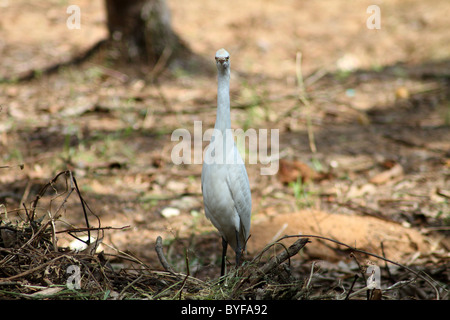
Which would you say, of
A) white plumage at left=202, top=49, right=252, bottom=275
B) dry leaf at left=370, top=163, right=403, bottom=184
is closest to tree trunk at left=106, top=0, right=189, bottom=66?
dry leaf at left=370, top=163, right=403, bottom=184

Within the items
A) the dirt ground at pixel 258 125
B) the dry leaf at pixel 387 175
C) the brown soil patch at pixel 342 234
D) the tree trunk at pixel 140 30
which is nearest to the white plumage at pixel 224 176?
the dirt ground at pixel 258 125

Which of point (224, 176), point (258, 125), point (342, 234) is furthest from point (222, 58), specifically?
point (258, 125)

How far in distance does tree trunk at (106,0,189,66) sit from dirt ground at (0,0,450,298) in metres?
0.29

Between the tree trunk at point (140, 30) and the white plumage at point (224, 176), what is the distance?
389 centimetres

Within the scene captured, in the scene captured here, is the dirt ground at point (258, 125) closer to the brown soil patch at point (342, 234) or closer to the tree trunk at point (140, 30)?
the brown soil patch at point (342, 234)

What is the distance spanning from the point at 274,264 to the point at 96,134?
3.29 meters

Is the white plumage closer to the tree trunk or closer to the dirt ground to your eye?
the dirt ground

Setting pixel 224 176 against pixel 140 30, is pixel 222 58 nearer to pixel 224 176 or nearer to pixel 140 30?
pixel 224 176

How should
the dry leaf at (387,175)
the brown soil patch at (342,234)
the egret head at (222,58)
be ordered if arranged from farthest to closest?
the dry leaf at (387,175) → the brown soil patch at (342,234) → the egret head at (222,58)

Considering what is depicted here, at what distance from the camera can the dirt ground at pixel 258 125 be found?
3646mm

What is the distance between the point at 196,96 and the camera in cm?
600

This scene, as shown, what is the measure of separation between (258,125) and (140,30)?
2.20 metres

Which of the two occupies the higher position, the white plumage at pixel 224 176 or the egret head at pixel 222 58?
the egret head at pixel 222 58

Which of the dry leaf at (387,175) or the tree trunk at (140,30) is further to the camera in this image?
the tree trunk at (140,30)
